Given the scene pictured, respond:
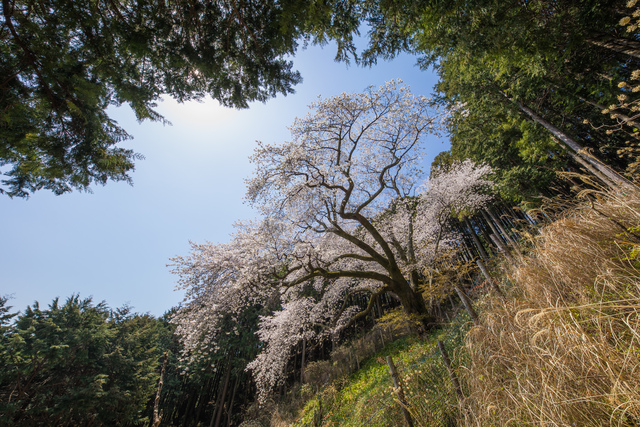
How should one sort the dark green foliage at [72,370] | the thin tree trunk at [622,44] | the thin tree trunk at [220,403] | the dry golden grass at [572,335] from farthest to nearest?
1. the thin tree trunk at [220,403]
2. the dark green foliage at [72,370]
3. the thin tree trunk at [622,44]
4. the dry golden grass at [572,335]

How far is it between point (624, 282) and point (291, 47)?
427 centimetres

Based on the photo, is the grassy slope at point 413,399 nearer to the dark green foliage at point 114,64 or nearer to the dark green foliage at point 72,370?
the dark green foliage at point 114,64

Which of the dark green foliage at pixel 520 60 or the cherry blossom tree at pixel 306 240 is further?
the cherry blossom tree at pixel 306 240

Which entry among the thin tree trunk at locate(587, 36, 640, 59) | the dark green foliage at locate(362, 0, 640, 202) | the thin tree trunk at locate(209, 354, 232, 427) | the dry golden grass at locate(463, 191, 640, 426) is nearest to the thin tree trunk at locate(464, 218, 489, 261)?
the dark green foliage at locate(362, 0, 640, 202)

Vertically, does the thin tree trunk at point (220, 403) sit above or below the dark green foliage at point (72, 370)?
below

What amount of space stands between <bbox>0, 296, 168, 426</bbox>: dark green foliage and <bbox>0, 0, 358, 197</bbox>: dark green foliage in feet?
42.8

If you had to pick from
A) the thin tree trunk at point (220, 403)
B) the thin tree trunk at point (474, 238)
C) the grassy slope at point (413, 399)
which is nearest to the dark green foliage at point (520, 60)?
the thin tree trunk at point (474, 238)

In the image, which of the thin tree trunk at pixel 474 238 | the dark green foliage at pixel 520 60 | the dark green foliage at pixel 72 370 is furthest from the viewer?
the thin tree trunk at pixel 474 238

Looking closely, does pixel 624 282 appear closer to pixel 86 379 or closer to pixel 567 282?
pixel 567 282

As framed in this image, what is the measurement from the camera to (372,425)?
13.8ft

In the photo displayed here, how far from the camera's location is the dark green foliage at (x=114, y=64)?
2260mm

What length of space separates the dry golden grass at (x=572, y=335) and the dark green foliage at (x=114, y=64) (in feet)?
12.4

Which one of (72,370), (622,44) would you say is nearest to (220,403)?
(72,370)

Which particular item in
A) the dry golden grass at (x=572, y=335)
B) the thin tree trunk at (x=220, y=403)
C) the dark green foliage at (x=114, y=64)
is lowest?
the thin tree trunk at (x=220, y=403)
